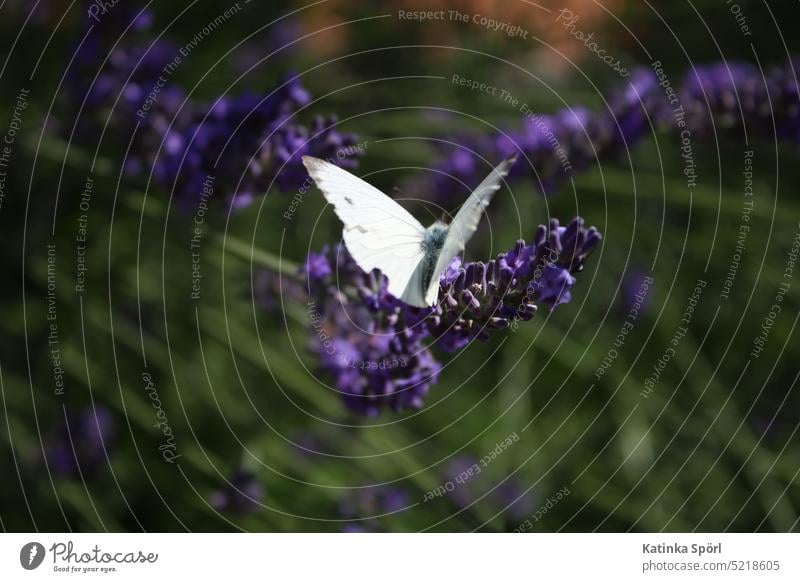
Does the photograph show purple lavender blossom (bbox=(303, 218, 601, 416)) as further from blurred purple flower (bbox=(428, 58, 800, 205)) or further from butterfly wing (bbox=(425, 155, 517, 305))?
blurred purple flower (bbox=(428, 58, 800, 205))

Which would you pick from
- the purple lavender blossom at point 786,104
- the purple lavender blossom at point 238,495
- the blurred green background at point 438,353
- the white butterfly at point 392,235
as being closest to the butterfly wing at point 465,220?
the white butterfly at point 392,235

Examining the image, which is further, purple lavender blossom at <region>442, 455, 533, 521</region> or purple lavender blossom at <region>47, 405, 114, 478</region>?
purple lavender blossom at <region>442, 455, 533, 521</region>

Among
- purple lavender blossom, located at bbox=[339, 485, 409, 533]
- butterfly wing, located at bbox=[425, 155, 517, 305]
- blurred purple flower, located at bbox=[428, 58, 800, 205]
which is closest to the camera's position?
butterfly wing, located at bbox=[425, 155, 517, 305]

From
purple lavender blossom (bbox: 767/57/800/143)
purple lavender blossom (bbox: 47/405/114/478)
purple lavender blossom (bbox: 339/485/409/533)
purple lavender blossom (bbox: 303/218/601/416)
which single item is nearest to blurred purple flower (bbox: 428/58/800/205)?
purple lavender blossom (bbox: 767/57/800/143)

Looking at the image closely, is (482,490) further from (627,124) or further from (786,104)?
(786,104)

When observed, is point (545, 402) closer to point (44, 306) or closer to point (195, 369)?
point (195, 369)

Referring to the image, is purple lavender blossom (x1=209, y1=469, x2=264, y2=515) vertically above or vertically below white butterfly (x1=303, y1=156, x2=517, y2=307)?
below
